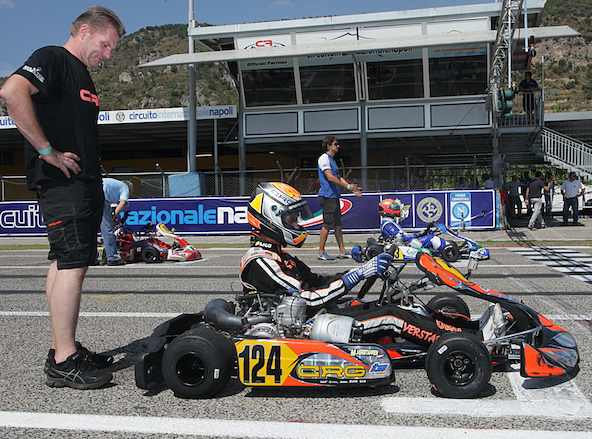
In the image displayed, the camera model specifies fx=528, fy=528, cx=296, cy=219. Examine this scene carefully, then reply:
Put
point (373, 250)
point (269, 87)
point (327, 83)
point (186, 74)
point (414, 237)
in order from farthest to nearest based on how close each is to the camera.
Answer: point (186, 74) < point (269, 87) < point (327, 83) < point (414, 237) < point (373, 250)

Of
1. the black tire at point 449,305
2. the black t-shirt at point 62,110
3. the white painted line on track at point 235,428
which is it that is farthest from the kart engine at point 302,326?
the black t-shirt at point 62,110

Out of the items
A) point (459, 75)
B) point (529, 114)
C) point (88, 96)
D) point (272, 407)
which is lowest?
point (272, 407)

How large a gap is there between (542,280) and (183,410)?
17.4ft

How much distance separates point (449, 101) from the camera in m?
19.1

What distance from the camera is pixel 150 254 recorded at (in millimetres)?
9727

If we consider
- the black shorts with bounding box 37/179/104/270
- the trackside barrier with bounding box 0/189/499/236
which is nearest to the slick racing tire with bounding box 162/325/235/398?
the black shorts with bounding box 37/179/104/270

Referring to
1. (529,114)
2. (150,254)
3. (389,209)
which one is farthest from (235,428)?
(529,114)

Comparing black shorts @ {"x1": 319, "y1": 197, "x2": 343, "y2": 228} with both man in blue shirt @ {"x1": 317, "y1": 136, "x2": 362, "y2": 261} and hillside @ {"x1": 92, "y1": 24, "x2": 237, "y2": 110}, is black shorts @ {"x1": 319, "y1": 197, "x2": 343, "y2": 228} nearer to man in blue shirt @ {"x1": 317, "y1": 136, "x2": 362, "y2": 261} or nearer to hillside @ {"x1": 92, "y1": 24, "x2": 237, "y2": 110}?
man in blue shirt @ {"x1": 317, "y1": 136, "x2": 362, "y2": 261}

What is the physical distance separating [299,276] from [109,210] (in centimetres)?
595

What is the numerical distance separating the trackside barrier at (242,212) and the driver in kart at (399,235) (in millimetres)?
5491

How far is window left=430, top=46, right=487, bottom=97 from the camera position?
18.2 metres

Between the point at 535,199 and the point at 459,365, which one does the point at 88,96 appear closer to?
the point at 459,365

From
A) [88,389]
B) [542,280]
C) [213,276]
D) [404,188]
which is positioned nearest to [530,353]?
[88,389]

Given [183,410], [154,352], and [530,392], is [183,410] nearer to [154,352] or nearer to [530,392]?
[154,352]
